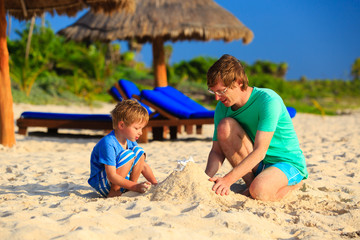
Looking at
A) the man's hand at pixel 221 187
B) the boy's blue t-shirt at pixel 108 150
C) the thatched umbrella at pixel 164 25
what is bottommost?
the man's hand at pixel 221 187

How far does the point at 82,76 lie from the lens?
15758 millimetres

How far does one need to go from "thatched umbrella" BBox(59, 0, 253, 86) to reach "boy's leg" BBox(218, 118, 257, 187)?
664 cm

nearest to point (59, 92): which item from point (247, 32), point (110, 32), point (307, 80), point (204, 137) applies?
point (110, 32)

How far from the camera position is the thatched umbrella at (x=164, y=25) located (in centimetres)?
938

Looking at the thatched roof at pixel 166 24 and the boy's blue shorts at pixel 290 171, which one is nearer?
the boy's blue shorts at pixel 290 171

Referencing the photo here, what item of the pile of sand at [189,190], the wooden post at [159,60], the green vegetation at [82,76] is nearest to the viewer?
the pile of sand at [189,190]

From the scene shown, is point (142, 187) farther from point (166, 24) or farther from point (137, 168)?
point (166, 24)

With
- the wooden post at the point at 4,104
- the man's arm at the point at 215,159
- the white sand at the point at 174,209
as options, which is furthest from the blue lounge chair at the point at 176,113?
the man's arm at the point at 215,159

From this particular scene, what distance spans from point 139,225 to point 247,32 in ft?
28.7

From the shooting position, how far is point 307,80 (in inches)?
1117

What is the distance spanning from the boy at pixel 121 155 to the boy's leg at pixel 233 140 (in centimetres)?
58

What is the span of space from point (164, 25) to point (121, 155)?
704 cm

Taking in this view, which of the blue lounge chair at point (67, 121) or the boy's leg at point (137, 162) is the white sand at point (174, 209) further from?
the blue lounge chair at point (67, 121)

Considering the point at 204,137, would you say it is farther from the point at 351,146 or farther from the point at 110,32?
the point at 110,32
